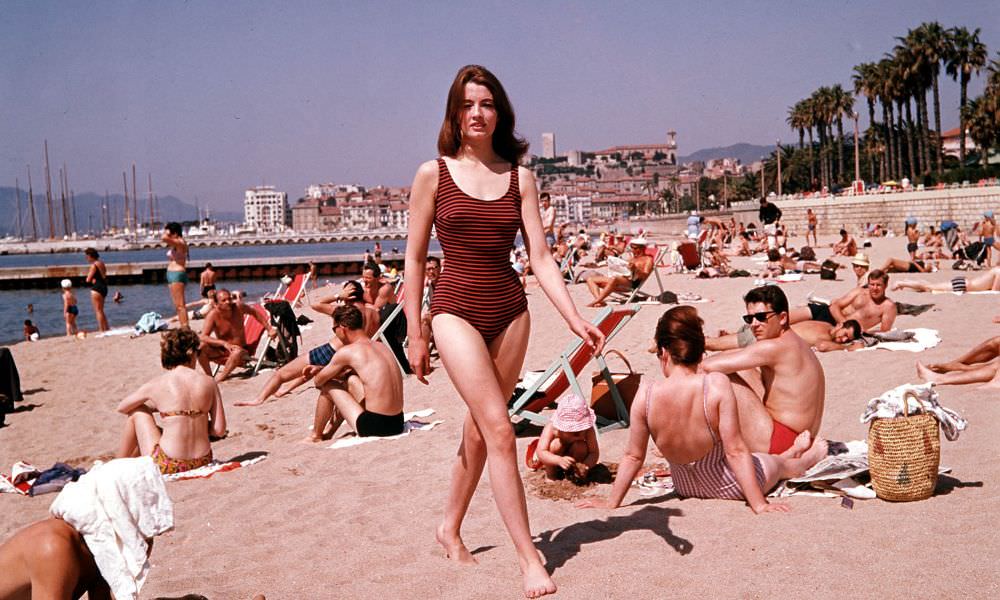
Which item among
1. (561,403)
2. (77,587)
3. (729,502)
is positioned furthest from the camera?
(561,403)

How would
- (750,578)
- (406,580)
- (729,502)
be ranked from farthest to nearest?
(729,502) → (406,580) → (750,578)

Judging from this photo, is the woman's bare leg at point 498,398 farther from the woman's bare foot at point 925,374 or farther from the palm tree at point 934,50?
the palm tree at point 934,50

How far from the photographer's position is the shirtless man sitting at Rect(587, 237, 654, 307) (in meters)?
13.0

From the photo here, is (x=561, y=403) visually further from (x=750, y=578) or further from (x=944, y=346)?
(x=944, y=346)

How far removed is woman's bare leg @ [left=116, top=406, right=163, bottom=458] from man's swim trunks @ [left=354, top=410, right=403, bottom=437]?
1343 millimetres

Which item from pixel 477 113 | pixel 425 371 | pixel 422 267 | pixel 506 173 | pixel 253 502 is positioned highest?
pixel 477 113

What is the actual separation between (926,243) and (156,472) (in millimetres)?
20460

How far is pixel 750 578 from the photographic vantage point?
297 cm

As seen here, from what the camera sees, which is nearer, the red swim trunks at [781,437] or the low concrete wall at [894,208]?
the red swim trunks at [781,437]

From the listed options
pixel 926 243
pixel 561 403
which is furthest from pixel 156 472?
pixel 926 243

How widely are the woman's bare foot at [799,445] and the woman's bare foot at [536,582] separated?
5.46 ft

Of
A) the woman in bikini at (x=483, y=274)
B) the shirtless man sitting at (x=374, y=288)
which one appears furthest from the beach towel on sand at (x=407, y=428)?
the shirtless man sitting at (x=374, y=288)

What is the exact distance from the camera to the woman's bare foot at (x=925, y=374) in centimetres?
642

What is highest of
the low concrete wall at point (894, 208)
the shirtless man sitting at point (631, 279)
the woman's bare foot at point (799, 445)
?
the low concrete wall at point (894, 208)
